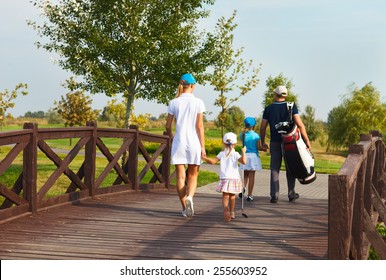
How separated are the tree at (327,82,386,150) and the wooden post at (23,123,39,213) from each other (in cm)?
4252

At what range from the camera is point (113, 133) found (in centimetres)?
1090

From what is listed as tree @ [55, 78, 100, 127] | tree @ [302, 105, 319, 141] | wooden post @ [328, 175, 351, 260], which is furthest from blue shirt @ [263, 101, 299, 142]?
tree @ [302, 105, 319, 141]

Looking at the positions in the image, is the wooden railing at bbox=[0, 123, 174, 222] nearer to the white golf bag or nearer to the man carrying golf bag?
the man carrying golf bag

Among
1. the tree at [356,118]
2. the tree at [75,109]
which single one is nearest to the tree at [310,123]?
the tree at [356,118]

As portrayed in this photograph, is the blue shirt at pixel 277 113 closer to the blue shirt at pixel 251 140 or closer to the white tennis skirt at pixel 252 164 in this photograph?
the blue shirt at pixel 251 140

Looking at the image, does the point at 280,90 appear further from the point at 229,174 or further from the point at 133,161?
the point at 133,161

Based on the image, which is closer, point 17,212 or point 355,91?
point 17,212

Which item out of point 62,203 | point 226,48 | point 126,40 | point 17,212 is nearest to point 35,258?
point 17,212

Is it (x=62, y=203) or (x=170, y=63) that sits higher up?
(x=170, y=63)

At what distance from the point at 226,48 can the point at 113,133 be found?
13.5 metres

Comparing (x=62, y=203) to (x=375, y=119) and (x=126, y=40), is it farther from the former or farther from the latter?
(x=375, y=119)

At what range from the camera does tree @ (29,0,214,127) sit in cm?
2159

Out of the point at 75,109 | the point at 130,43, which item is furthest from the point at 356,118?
the point at 130,43
